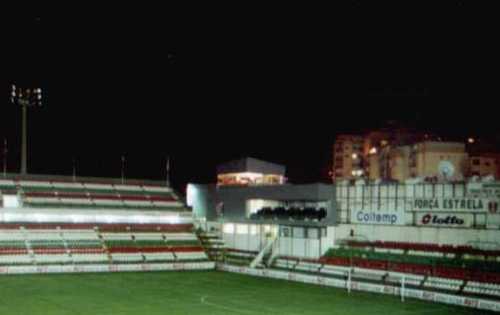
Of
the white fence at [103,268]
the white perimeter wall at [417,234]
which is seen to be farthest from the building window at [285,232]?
the white fence at [103,268]

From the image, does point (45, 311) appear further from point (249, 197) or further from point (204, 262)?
point (249, 197)

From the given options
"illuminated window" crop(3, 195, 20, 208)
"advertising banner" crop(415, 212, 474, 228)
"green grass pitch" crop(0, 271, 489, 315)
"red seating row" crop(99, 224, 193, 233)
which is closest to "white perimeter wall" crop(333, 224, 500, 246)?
"advertising banner" crop(415, 212, 474, 228)

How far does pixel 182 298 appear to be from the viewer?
39188 mm

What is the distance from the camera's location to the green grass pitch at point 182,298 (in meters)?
34.6

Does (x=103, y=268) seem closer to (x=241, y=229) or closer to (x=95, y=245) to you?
(x=95, y=245)

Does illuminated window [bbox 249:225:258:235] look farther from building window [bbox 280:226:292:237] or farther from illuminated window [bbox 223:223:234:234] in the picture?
building window [bbox 280:226:292:237]

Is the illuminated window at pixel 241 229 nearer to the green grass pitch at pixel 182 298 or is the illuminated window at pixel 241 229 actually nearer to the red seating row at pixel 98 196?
the red seating row at pixel 98 196

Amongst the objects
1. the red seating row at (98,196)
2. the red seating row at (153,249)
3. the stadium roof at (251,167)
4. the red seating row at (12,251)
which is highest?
the stadium roof at (251,167)

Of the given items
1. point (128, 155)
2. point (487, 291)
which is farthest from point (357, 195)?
point (128, 155)

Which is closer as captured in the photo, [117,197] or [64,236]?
[64,236]

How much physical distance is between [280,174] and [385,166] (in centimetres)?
5076

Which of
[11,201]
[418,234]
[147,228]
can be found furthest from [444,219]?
[11,201]

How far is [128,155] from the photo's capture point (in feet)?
344

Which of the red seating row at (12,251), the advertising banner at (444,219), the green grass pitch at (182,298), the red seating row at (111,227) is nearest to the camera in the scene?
the green grass pitch at (182,298)
